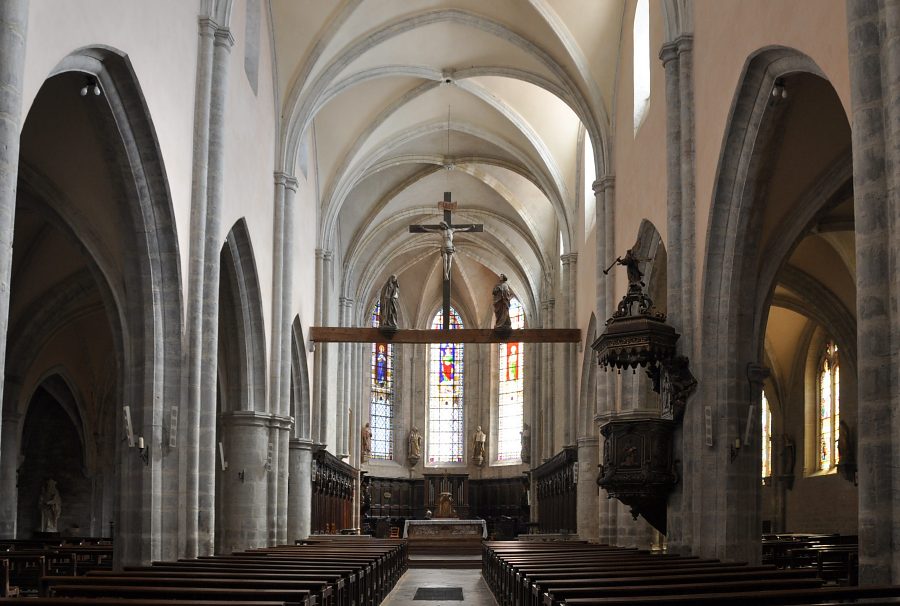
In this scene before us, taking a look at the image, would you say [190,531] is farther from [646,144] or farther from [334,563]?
[646,144]

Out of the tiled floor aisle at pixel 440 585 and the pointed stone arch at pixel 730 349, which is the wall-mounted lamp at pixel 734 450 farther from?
the tiled floor aisle at pixel 440 585

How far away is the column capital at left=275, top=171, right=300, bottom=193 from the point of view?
23766 millimetres

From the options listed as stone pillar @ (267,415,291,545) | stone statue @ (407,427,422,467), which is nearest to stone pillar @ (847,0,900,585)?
stone pillar @ (267,415,291,545)

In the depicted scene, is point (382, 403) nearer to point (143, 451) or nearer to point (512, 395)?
point (512, 395)

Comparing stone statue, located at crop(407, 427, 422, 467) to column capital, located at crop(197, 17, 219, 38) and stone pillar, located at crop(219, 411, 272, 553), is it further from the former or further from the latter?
column capital, located at crop(197, 17, 219, 38)

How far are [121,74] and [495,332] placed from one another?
51.3 feet

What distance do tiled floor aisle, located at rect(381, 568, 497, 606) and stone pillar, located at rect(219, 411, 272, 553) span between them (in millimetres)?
3108

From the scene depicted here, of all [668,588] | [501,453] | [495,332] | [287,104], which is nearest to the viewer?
[668,588]

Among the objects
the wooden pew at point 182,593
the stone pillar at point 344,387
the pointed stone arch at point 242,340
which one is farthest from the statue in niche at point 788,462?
the wooden pew at point 182,593

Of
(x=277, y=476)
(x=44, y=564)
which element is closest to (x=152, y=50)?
(x=44, y=564)

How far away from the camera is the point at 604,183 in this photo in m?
23.6

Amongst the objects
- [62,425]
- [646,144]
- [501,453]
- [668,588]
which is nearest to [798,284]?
[646,144]

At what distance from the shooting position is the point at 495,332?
91.9ft

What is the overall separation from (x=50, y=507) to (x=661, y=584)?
23.5m
